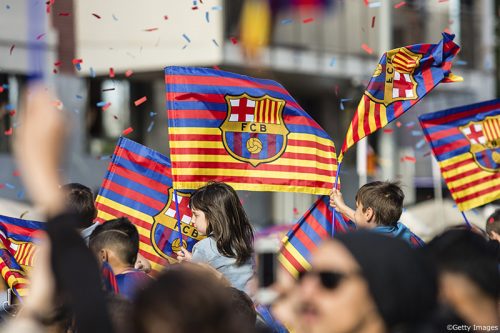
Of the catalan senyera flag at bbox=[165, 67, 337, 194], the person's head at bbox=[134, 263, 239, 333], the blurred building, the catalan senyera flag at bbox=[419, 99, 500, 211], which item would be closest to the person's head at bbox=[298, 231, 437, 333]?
the person's head at bbox=[134, 263, 239, 333]

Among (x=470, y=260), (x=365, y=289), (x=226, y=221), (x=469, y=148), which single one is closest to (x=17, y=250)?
(x=226, y=221)

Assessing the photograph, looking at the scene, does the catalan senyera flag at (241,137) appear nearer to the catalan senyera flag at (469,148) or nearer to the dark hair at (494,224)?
the dark hair at (494,224)

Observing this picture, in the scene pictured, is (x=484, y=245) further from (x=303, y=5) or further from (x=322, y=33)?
(x=322, y=33)

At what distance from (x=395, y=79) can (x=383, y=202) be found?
1.09 metres

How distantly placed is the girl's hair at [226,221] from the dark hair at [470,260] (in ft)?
7.01

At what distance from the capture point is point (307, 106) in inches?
864

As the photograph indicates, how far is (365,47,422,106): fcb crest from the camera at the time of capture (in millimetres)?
6148

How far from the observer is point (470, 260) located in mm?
2953

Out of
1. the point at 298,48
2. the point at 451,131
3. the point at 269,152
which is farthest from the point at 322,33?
the point at 269,152

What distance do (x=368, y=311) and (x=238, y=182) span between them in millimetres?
3741

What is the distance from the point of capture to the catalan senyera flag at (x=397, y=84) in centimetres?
614

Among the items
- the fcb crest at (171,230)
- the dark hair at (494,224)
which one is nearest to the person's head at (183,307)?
the fcb crest at (171,230)

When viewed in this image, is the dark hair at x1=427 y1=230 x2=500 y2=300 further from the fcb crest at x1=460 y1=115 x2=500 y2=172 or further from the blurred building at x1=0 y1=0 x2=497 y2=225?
the blurred building at x1=0 y1=0 x2=497 y2=225

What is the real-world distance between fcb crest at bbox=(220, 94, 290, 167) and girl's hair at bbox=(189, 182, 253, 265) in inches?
33.2
